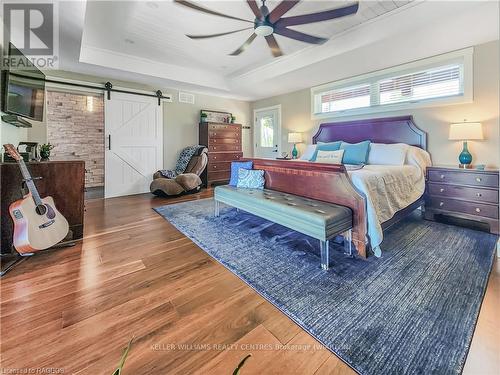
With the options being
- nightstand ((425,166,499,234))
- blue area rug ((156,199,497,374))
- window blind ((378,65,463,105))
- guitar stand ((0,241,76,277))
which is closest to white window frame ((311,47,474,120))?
window blind ((378,65,463,105))

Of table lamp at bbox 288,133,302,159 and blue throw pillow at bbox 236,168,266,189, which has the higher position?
table lamp at bbox 288,133,302,159

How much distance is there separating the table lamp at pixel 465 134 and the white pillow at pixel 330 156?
1.48 metres

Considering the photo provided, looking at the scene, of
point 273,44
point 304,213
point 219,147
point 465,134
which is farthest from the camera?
point 219,147

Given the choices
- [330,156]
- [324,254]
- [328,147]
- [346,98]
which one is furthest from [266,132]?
[324,254]

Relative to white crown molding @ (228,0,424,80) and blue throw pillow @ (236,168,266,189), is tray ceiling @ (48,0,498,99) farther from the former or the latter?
blue throw pillow @ (236,168,266,189)

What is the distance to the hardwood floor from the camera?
3.87 feet

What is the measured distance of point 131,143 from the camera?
5.29 meters

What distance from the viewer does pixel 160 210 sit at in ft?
13.1

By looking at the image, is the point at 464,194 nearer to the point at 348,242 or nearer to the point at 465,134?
the point at 465,134

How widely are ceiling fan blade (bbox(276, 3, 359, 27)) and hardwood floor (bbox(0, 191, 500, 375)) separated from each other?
251cm

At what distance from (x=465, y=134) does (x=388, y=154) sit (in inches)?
36.4

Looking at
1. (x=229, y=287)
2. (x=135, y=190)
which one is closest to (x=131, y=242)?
(x=229, y=287)

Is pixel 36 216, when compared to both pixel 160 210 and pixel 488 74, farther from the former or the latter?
pixel 488 74

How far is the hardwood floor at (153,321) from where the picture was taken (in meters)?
1.18
